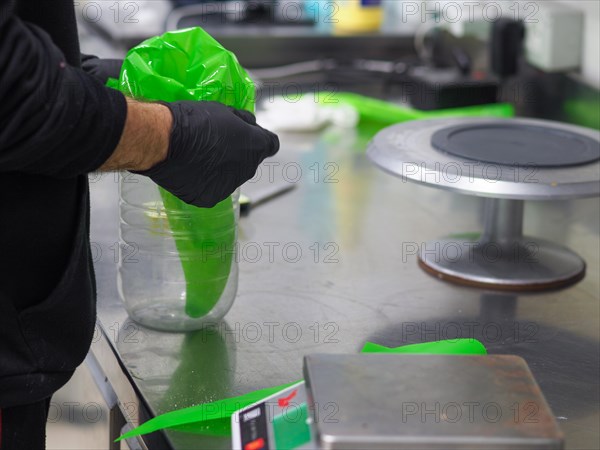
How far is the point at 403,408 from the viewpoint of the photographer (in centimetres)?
83

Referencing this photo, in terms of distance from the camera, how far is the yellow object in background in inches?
113

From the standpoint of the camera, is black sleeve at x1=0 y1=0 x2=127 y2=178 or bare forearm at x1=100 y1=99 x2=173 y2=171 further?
bare forearm at x1=100 y1=99 x2=173 y2=171

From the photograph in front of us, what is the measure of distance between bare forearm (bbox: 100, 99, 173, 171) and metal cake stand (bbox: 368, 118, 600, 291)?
0.43 metres

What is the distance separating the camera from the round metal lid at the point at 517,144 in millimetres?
1392

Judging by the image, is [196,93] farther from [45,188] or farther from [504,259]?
[504,259]

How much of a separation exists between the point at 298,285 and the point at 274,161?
0.63 metres

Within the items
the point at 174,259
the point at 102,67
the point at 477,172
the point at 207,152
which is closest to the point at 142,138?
the point at 207,152

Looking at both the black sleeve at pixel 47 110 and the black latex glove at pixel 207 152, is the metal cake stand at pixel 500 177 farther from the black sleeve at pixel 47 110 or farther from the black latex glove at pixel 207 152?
the black sleeve at pixel 47 110

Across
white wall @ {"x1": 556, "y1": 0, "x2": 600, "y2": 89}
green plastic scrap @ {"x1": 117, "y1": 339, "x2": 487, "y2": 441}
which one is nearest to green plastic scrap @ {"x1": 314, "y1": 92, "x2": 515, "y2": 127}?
white wall @ {"x1": 556, "y1": 0, "x2": 600, "y2": 89}

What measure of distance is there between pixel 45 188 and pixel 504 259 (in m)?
0.76

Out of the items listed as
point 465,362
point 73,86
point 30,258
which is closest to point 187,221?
point 30,258

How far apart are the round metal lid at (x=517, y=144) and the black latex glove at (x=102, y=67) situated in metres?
0.52

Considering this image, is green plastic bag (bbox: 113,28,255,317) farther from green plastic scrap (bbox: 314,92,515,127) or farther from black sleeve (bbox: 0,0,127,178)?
green plastic scrap (bbox: 314,92,515,127)

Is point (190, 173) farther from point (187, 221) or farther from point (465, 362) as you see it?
point (465, 362)
